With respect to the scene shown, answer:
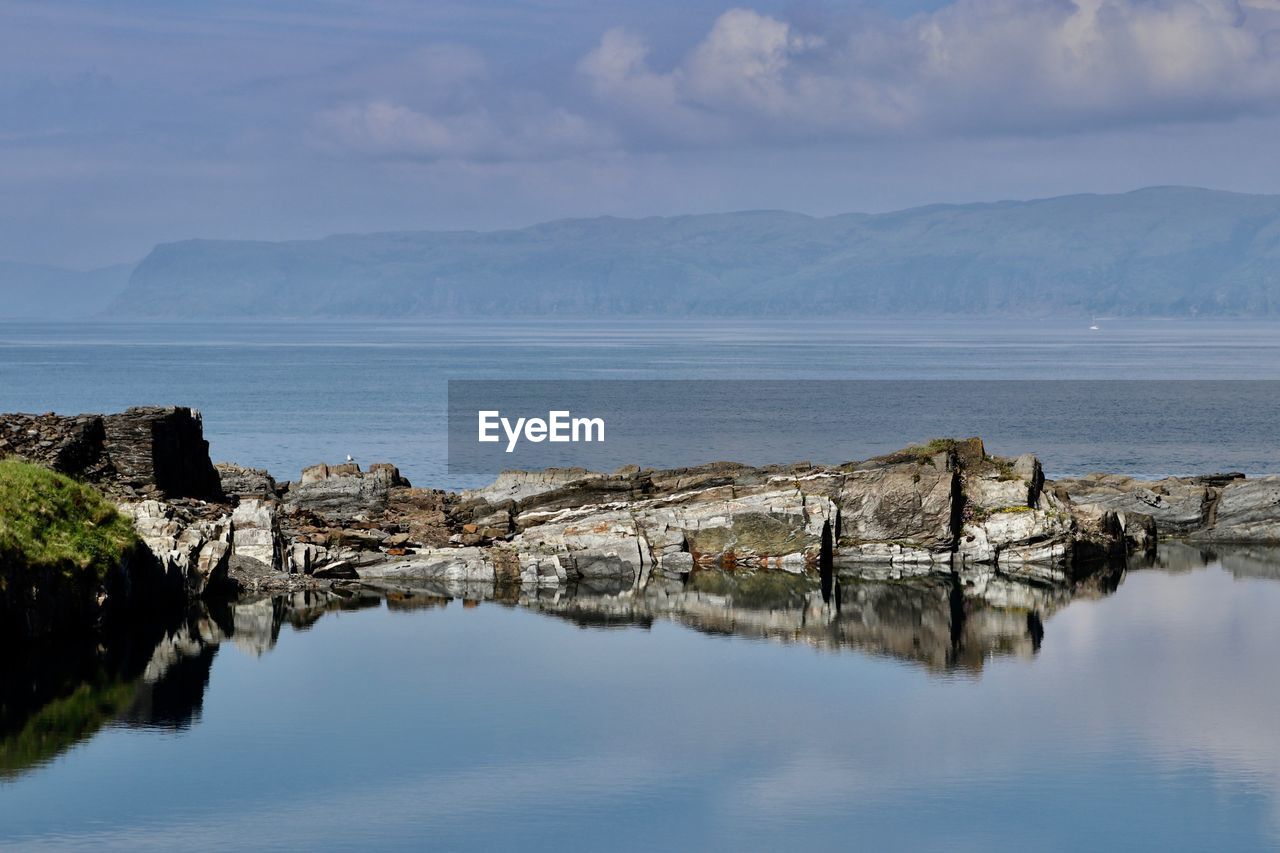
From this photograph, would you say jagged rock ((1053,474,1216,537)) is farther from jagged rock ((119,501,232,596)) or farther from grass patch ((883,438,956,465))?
jagged rock ((119,501,232,596))

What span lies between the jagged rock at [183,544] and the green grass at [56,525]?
149 centimetres

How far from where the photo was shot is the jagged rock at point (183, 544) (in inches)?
1925

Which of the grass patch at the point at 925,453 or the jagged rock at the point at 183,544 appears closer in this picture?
the jagged rock at the point at 183,544

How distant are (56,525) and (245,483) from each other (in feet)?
68.2

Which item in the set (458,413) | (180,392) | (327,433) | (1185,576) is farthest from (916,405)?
(1185,576)

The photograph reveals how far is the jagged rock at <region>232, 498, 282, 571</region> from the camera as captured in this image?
52281 millimetres

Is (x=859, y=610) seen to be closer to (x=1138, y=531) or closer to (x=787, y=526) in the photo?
(x=787, y=526)

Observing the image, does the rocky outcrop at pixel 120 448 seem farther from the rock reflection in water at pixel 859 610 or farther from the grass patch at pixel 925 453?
the grass patch at pixel 925 453

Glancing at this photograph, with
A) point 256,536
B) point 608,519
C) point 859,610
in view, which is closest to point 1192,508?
point 859,610

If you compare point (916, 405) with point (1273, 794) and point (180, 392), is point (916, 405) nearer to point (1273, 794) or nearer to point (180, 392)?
point (180, 392)

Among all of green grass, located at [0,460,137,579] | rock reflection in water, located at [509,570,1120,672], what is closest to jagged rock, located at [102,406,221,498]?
green grass, located at [0,460,137,579]

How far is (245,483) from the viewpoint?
6475cm

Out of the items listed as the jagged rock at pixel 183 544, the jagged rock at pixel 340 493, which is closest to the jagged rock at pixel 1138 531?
the jagged rock at pixel 340 493

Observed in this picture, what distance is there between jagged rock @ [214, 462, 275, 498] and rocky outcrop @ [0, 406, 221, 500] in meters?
4.98
